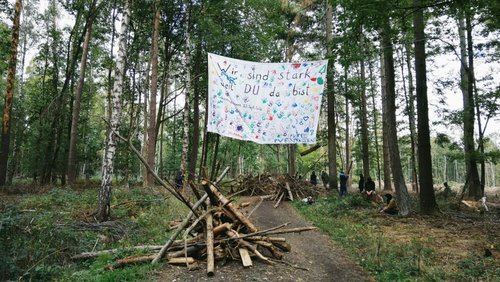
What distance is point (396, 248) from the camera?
23.4 ft

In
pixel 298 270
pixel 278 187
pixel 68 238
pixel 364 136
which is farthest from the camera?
pixel 364 136

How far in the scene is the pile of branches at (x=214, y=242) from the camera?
5.85 metres

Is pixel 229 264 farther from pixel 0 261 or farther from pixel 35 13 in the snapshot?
pixel 35 13

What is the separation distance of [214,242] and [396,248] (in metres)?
3.95

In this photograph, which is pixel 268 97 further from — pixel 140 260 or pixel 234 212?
pixel 140 260

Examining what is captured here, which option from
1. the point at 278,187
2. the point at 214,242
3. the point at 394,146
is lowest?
the point at 214,242

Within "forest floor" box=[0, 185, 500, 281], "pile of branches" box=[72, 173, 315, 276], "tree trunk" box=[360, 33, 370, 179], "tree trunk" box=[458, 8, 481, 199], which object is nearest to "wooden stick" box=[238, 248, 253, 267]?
"pile of branches" box=[72, 173, 315, 276]

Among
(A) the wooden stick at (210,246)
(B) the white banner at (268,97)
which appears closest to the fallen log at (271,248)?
(A) the wooden stick at (210,246)

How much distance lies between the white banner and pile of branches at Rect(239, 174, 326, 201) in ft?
18.8

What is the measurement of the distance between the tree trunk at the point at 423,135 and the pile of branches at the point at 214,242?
21.6 feet

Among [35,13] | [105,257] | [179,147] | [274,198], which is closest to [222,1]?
[274,198]

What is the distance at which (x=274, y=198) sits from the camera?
16875mm

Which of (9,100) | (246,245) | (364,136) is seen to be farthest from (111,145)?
(364,136)

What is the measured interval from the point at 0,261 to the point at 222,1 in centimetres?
1586
